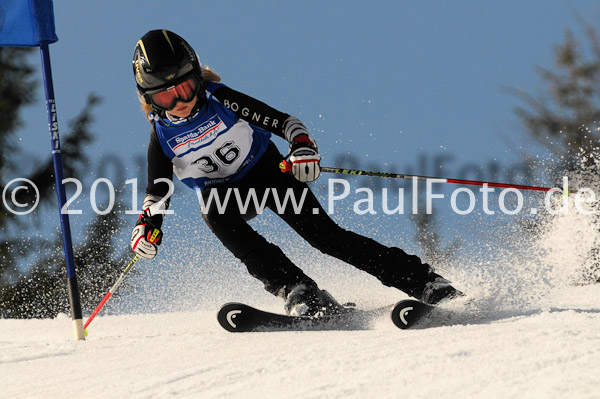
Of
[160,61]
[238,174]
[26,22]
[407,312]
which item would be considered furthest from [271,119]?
[26,22]

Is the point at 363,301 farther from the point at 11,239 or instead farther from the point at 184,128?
the point at 11,239

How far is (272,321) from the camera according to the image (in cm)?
341

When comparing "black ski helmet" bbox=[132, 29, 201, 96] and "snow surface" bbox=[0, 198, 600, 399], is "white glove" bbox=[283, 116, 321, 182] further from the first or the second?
"snow surface" bbox=[0, 198, 600, 399]

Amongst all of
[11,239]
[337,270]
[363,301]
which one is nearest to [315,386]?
[363,301]

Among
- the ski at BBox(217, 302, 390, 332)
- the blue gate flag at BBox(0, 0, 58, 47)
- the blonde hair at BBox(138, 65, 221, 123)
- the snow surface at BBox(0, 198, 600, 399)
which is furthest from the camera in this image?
the blue gate flag at BBox(0, 0, 58, 47)

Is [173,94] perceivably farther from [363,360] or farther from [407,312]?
[363,360]

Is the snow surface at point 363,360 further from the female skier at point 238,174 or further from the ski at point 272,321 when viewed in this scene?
the female skier at point 238,174

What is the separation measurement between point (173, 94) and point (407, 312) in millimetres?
1763

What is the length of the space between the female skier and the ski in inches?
4.3

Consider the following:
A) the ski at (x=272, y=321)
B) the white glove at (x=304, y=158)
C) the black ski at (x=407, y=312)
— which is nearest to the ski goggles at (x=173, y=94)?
the white glove at (x=304, y=158)

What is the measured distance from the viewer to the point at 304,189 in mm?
3785

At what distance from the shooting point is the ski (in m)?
3.39

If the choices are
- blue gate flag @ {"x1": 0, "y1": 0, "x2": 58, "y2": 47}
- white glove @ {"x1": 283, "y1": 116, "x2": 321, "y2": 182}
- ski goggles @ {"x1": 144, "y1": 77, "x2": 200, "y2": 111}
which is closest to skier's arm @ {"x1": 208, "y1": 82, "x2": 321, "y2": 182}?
white glove @ {"x1": 283, "y1": 116, "x2": 321, "y2": 182}

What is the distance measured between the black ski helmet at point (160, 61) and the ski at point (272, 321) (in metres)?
→ 1.30
